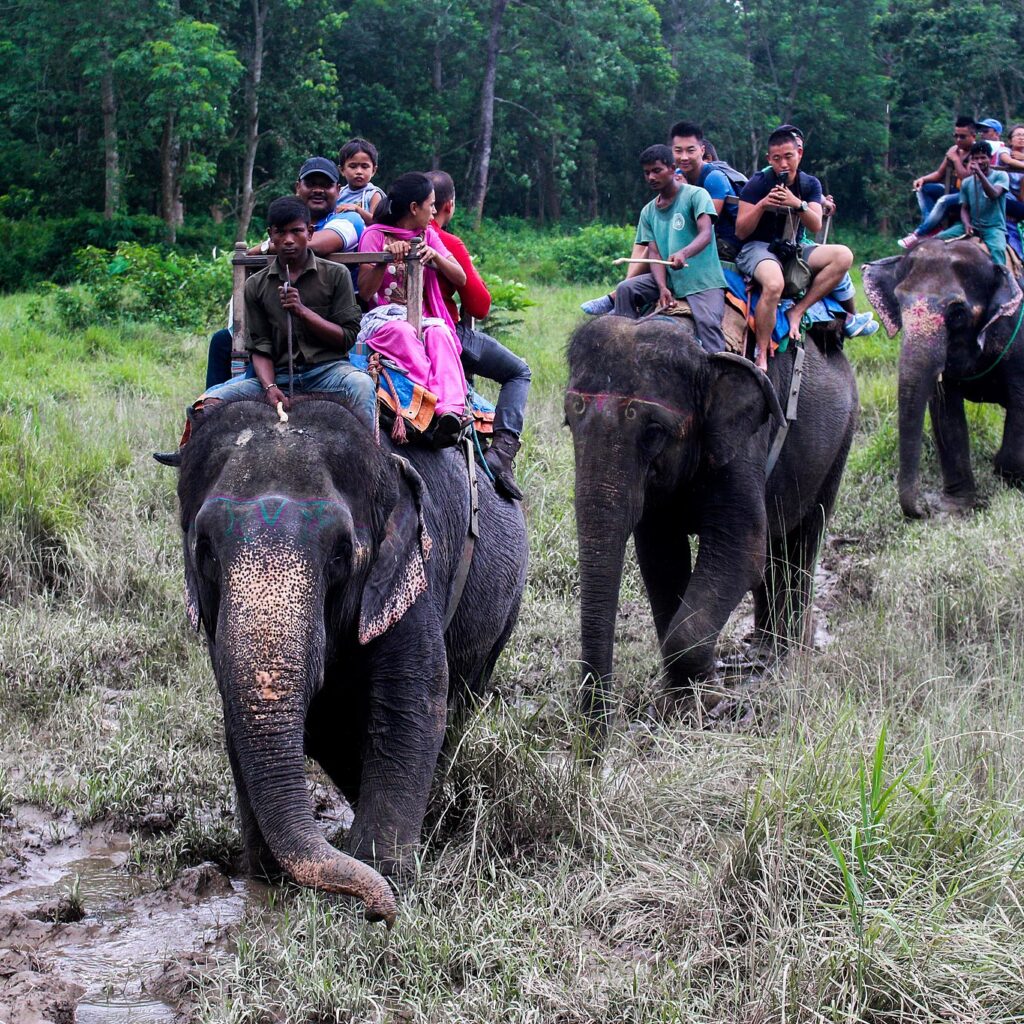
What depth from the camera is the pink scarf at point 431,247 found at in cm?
471

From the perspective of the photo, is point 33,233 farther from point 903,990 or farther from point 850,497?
point 903,990

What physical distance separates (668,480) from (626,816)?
176cm

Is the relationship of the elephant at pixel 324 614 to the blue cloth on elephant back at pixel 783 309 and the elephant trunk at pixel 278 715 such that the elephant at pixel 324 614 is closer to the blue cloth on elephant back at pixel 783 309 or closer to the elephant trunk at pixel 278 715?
the elephant trunk at pixel 278 715

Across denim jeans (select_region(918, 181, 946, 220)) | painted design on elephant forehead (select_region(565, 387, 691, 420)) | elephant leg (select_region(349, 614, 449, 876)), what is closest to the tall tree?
denim jeans (select_region(918, 181, 946, 220))

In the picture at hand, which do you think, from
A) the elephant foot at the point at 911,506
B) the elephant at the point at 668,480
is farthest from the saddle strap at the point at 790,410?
the elephant foot at the point at 911,506

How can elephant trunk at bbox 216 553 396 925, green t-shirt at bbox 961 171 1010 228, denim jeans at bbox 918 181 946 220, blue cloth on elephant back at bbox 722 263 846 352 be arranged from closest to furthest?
elephant trunk at bbox 216 553 396 925 → blue cloth on elephant back at bbox 722 263 846 352 → green t-shirt at bbox 961 171 1010 228 → denim jeans at bbox 918 181 946 220

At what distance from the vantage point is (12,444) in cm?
791

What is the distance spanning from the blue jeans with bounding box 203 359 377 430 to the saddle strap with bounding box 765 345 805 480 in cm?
255

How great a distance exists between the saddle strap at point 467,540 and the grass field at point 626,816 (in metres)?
0.35

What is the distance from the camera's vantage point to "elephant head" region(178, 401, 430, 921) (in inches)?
125

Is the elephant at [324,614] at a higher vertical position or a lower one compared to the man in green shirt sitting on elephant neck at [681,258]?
lower

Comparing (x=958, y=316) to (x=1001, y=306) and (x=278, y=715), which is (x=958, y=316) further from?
(x=278, y=715)

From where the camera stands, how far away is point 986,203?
362 inches

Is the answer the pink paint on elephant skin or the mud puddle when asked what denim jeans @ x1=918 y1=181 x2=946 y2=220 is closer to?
the pink paint on elephant skin
